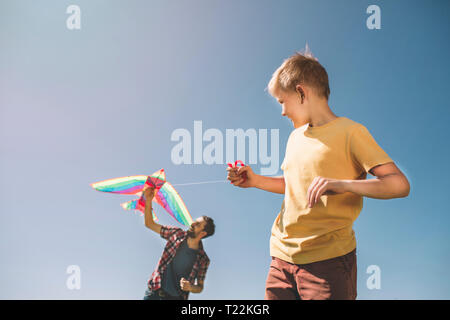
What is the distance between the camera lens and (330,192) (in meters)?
0.90

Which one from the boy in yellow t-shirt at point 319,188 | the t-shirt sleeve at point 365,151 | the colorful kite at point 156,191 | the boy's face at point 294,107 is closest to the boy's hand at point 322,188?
the boy in yellow t-shirt at point 319,188

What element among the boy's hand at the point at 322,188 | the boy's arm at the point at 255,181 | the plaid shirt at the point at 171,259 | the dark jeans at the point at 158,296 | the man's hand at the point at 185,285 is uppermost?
the boy's arm at the point at 255,181

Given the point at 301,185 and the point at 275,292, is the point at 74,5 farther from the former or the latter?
the point at 275,292

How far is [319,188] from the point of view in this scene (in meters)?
0.88

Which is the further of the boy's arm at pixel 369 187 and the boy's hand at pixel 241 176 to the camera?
the boy's hand at pixel 241 176

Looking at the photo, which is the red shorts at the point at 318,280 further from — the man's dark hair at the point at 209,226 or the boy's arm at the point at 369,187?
the man's dark hair at the point at 209,226

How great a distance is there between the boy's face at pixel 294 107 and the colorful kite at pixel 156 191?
714 mm

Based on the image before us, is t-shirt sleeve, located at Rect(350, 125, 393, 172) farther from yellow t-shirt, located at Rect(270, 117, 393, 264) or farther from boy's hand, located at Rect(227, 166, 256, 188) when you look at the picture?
boy's hand, located at Rect(227, 166, 256, 188)

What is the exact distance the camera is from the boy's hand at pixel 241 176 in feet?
3.94

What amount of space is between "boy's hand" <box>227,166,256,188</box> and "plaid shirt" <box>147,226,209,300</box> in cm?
55

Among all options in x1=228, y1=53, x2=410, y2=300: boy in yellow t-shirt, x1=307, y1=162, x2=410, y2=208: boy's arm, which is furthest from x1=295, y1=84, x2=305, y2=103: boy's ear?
x1=307, y1=162, x2=410, y2=208: boy's arm

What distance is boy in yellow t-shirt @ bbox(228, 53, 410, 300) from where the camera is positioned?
908mm
